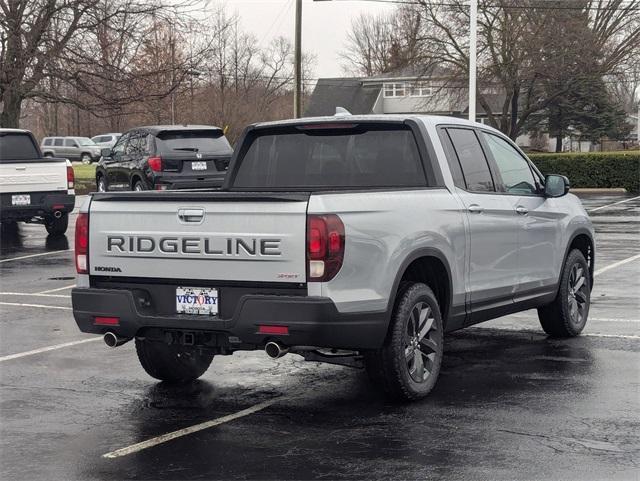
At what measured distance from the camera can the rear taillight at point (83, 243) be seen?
6977mm

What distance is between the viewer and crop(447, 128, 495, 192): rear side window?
789cm

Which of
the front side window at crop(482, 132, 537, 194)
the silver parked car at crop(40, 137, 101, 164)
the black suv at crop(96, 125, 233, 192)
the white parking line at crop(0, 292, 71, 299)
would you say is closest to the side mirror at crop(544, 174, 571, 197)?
the front side window at crop(482, 132, 537, 194)

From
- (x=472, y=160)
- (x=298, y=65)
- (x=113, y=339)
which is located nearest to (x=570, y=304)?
(x=472, y=160)

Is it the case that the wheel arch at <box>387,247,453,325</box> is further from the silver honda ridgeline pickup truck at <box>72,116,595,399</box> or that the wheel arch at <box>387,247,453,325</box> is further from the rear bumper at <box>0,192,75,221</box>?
the rear bumper at <box>0,192,75,221</box>

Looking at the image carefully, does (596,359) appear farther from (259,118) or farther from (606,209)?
(259,118)

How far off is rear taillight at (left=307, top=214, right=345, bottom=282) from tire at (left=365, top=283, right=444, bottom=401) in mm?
735

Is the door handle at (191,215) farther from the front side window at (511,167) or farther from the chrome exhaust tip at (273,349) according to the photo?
the front side window at (511,167)

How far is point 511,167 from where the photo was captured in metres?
8.77

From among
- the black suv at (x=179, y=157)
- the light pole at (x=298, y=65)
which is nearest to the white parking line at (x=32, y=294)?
the black suv at (x=179, y=157)

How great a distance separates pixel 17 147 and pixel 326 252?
14730mm

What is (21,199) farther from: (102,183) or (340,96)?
(340,96)

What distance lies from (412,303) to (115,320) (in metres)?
1.90

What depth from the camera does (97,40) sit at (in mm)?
31719

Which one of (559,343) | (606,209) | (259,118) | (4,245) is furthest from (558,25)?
(559,343)
